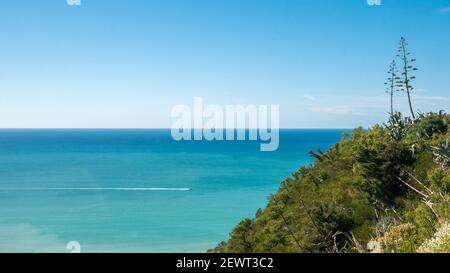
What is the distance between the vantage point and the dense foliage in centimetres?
421

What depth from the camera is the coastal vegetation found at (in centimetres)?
406

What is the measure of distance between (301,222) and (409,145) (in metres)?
2.57

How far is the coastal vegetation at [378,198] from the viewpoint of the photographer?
4062 millimetres

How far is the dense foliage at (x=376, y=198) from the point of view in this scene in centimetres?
421
